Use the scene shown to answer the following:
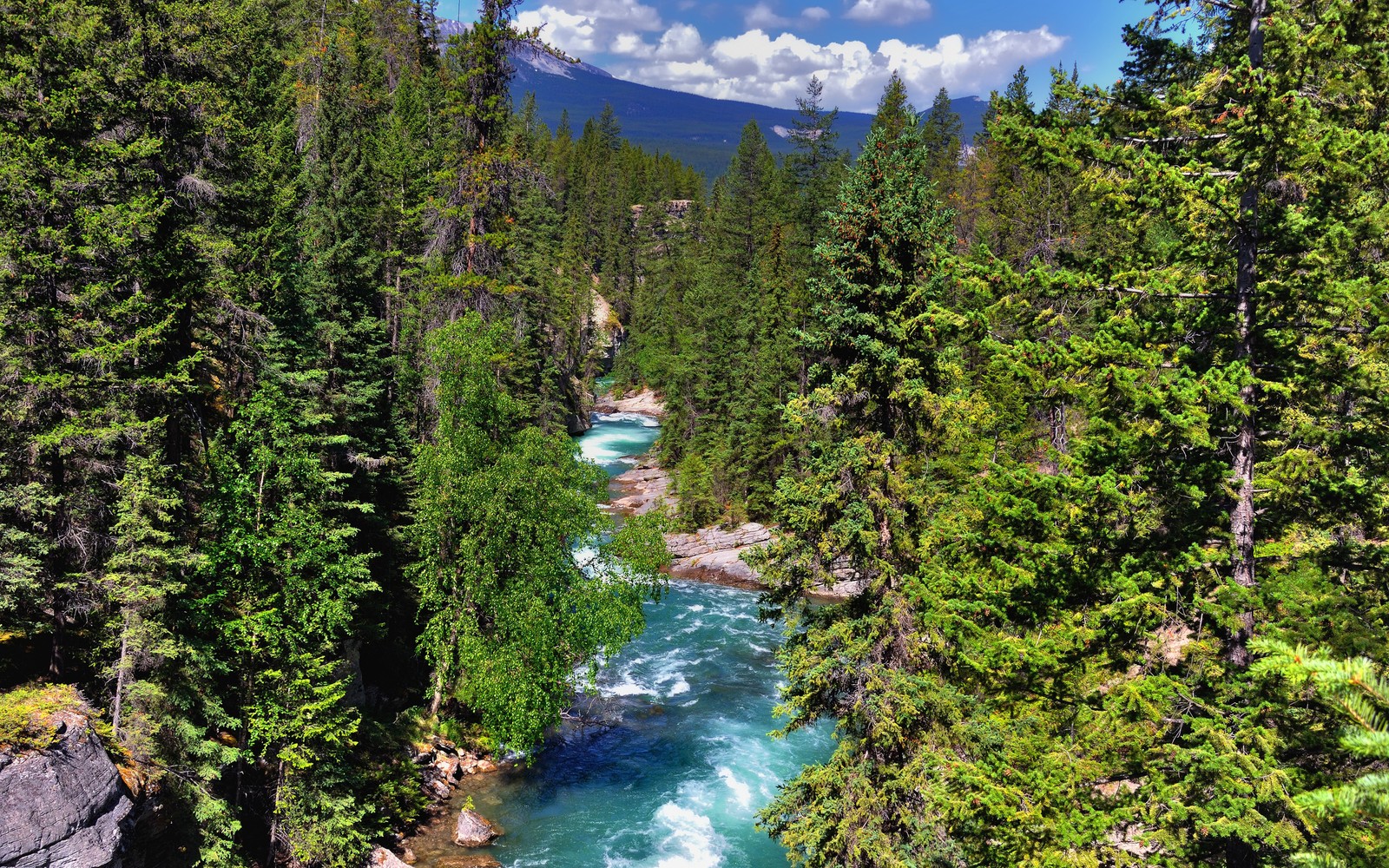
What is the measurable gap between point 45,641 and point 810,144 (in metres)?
61.5

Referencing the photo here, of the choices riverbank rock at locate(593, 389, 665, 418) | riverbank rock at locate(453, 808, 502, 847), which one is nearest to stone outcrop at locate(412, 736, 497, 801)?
riverbank rock at locate(453, 808, 502, 847)

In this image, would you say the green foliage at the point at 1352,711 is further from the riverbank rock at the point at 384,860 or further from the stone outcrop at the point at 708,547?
the stone outcrop at the point at 708,547

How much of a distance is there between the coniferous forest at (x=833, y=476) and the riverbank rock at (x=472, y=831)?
4.51 ft

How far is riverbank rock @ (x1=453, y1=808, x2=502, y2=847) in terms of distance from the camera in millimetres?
18750

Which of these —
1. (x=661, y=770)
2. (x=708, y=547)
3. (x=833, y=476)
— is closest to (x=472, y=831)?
(x=661, y=770)

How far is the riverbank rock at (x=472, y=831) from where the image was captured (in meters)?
18.8

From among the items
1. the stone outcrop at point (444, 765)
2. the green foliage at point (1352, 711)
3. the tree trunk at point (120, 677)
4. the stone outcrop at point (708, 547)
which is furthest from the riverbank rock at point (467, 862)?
the green foliage at point (1352, 711)

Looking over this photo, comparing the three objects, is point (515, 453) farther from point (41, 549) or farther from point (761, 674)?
point (761, 674)

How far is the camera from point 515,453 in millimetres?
20156

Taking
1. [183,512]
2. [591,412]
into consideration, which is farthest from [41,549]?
[591,412]

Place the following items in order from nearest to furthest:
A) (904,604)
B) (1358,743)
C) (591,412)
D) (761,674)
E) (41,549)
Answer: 1. (1358,743)
2. (41,549)
3. (904,604)
4. (761,674)
5. (591,412)

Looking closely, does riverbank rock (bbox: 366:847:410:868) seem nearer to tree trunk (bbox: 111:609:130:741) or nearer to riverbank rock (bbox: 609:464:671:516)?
tree trunk (bbox: 111:609:130:741)

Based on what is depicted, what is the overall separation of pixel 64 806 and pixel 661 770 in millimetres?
14841

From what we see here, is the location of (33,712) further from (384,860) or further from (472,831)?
(472,831)
